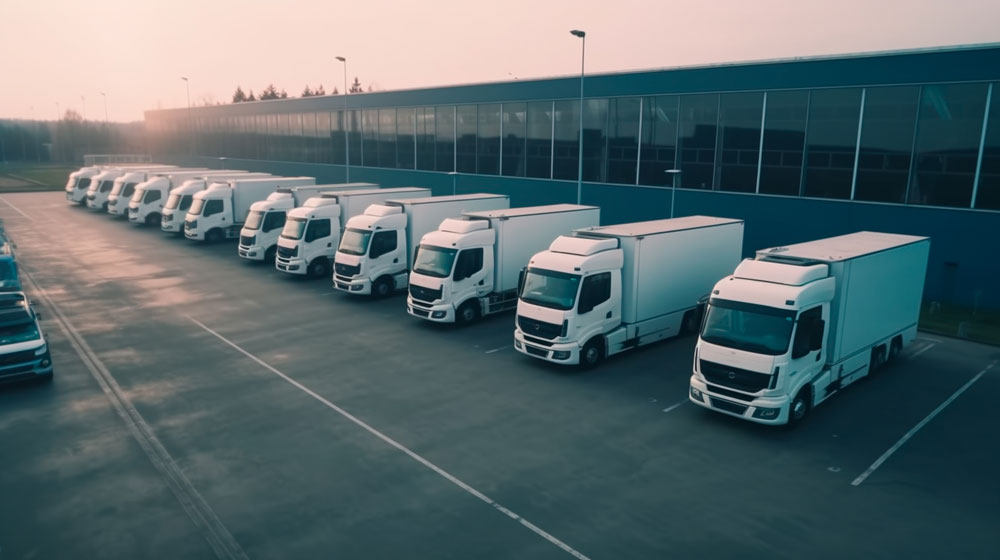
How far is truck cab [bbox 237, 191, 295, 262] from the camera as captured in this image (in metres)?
29.3

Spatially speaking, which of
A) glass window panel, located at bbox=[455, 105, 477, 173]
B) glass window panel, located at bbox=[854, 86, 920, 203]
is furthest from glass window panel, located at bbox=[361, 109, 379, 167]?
glass window panel, located at bbox=[854, 86, 920, 203]

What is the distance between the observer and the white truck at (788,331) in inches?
480

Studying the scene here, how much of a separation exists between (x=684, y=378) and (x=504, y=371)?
435 centimetres

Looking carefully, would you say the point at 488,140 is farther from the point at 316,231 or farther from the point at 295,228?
the point at 295,228

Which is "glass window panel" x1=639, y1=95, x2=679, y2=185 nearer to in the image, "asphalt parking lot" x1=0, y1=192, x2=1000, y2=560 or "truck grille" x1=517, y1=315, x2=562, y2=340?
"asphalt parking lot" x1=0, y1=192, x2=1000, y2=560

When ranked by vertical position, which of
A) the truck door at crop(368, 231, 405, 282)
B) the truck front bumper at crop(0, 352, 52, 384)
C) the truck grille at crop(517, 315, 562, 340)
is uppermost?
the truck door at crop(368, 231, 405, 282)

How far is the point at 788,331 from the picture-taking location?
40.1 feet

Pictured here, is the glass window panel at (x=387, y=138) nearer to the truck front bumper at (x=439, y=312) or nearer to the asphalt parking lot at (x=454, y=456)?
the truck front bumper at (x=439, y=312)

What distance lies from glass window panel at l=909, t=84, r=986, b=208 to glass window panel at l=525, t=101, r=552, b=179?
1821 centimetres

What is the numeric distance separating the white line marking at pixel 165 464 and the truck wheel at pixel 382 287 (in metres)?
8.95

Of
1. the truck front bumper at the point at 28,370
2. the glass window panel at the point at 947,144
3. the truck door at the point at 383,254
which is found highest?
the glass window panel at the point at 947,144

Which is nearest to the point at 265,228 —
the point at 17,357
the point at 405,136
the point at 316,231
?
the point at 316,231

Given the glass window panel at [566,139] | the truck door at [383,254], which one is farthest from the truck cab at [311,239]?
the glass window panel at [566,139]

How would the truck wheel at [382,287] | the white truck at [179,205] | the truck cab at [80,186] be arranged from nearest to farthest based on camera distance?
the truck wheel at [382,287] < the white truck at [179,205] < the truck cab at [80,186]
